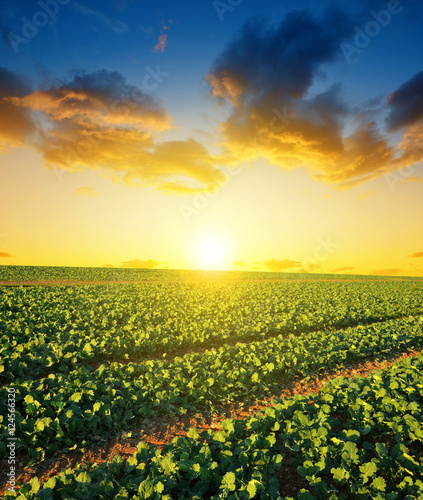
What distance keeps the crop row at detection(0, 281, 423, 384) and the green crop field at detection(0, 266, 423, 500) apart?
8 cm

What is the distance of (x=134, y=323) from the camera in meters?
13.6

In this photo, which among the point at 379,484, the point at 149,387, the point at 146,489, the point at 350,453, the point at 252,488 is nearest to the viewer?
the point at 146,489

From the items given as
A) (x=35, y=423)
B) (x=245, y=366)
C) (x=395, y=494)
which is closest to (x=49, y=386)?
(x=35, y=423)

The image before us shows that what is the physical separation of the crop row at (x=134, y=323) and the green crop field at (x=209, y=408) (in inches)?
3.0

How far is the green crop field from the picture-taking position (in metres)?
4.25

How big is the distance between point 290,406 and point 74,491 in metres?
4.31

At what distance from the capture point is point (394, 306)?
21547 mm

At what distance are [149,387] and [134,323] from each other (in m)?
6.59

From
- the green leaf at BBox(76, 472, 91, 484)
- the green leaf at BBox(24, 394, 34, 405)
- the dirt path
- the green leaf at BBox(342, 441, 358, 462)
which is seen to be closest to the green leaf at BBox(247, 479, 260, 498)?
the dirt path

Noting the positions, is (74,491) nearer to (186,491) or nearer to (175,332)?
(186,491)

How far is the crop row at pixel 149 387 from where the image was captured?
5.86 meters

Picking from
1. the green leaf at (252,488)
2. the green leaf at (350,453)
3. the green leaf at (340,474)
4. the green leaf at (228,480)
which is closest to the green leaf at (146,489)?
the green leaf at (228,480)
